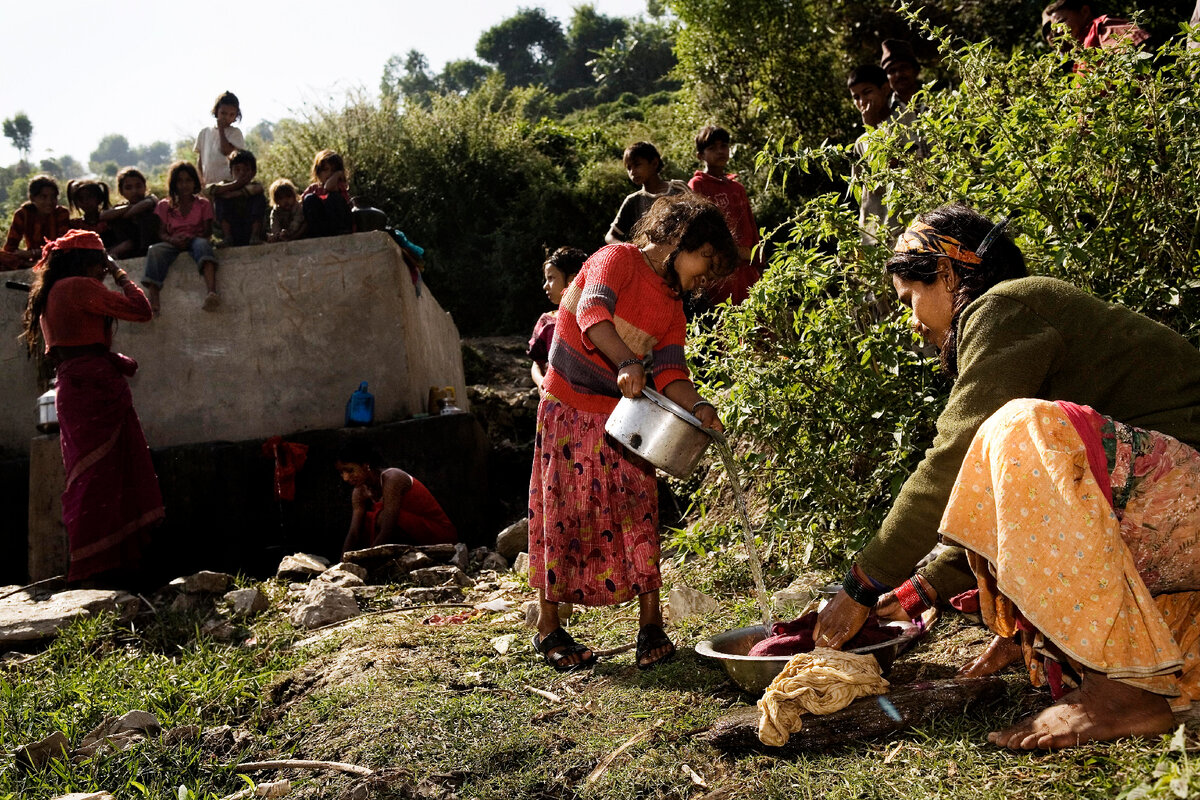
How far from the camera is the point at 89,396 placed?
222 inches

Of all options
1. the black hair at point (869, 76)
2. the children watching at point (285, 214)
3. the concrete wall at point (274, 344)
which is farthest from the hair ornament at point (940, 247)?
the children watching at point (285, 214)

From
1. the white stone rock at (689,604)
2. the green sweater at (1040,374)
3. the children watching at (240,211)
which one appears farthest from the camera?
the children watching at (240,211)

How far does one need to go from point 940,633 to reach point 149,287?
604 cm

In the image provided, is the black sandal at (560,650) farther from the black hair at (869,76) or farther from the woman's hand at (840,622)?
the black hair at (869,76)

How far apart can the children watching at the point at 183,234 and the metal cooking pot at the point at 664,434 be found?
5068mm

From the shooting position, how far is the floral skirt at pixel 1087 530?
1920 mm

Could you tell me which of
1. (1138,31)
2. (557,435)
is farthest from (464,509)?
(1138,31)

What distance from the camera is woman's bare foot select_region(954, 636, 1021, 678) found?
2520 mm

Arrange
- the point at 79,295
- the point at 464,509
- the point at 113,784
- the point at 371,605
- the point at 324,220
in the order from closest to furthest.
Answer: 1. the point at 113,784
2. the point at 371,605
3. the point at 79,295
4. the point at 464,509
5. the point at 324,220

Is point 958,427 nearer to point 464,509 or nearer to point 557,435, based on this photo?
point 557,435

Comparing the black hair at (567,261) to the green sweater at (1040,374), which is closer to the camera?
the green sweater at (1040,374)

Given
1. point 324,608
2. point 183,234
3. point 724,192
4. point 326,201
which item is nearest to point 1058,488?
point 324,608

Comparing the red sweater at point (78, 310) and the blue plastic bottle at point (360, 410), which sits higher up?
the red sweater at point (78, 310)

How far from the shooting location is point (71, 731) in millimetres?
3033
